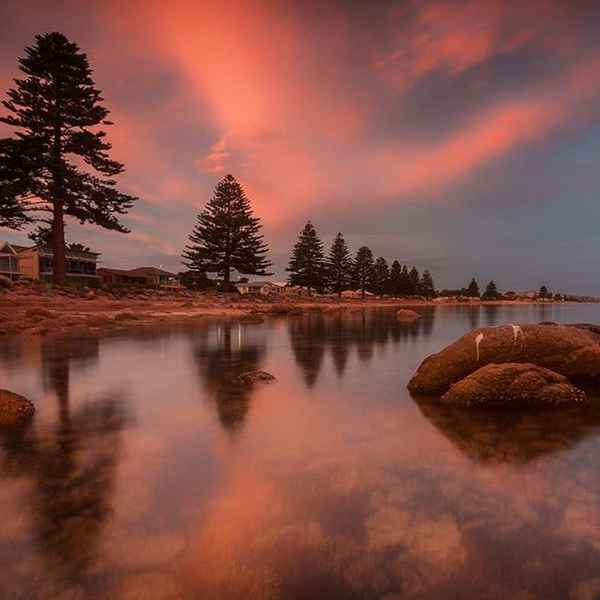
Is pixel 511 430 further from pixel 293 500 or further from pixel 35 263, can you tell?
pixel 35 263

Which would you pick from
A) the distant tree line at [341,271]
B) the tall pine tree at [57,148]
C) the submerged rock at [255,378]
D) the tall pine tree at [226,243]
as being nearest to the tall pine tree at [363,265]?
the distant tree line at [341,271]

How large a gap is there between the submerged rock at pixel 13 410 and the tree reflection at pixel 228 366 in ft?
9.38

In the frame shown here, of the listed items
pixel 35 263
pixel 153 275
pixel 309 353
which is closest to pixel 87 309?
pixel 309 353

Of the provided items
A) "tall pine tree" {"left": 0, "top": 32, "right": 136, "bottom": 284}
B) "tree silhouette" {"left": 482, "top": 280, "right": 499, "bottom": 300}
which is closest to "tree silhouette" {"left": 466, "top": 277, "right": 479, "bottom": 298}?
"tree silhouette" {"left": 482, "top": 280, "right": 499, "bottom": 300}

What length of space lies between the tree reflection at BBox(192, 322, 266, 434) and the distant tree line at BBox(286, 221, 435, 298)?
175 ft

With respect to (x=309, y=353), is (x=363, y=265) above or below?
above

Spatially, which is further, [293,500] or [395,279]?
[395,279]

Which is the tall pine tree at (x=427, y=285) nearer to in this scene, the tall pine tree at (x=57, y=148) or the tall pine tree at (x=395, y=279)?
the tall pine tree at (x=395, y=279)

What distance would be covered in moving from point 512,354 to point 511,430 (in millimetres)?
2560

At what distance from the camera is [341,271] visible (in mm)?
78812

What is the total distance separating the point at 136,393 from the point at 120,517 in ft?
16.6

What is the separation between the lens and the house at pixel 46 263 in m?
48.0

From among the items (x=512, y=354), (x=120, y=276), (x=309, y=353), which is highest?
(x=120, y=276)

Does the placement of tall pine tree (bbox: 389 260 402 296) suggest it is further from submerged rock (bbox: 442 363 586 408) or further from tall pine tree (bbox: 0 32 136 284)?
submerged rock (bbox: 442 363 586 408)
